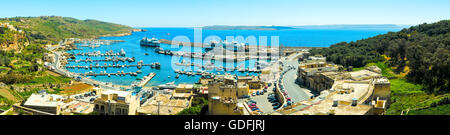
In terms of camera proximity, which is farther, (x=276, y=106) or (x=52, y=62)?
(x=52, y=62)

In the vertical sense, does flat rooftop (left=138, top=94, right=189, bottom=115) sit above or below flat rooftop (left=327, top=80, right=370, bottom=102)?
below

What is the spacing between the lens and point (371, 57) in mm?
24859

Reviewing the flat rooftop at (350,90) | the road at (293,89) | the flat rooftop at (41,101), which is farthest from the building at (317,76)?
the flat rooftop at (41,101)

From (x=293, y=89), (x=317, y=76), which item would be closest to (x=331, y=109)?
(x=293, y=89)

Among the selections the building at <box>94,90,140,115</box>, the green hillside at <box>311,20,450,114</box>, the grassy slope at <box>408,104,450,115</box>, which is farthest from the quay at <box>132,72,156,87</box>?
the grassy slope at <box>408,104,450,115</box>

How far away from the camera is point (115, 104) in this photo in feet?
40.5

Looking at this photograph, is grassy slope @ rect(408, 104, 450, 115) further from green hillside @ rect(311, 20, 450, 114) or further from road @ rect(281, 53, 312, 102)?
road @ rect(281, 53, 312, 102)

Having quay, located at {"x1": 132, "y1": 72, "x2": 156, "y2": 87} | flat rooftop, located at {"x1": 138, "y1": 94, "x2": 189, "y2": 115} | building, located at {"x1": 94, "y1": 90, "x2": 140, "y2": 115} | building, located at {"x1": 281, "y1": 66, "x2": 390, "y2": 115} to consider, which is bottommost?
quay, located at {"x1": 132, "y1": 72, "x2": 156, "y2": 87}

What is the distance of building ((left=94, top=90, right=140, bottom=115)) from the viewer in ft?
40.3

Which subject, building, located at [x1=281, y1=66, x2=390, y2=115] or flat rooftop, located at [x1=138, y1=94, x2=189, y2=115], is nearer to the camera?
building, located at [x1=281, y1=66, x2=390, y2=115]
